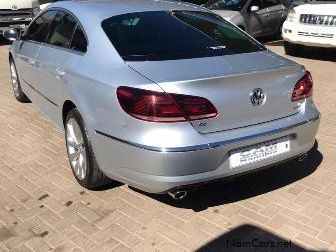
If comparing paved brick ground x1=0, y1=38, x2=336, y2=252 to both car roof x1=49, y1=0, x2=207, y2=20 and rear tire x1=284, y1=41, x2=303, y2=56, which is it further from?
rear tire x1=284, y1=41, x2=303, y2=56

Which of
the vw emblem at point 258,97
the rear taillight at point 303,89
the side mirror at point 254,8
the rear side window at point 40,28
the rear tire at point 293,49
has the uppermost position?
the rear side window at point 40,28

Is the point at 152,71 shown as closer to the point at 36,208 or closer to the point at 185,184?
the point at 185,184

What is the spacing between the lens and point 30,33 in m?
5.52

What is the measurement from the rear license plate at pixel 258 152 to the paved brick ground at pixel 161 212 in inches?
19.2

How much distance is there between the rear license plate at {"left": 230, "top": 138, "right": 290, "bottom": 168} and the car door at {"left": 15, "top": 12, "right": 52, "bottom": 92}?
275 centimetres

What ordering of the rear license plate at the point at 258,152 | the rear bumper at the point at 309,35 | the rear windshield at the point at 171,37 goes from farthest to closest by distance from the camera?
the rear bumper at the point at 309,35 < the rear windshield at the point at 171,37 < the rear license plate at the point at 258,152

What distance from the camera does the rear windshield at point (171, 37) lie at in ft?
11.6

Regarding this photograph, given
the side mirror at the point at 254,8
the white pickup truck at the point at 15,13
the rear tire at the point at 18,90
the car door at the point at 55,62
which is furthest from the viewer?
the white pickup truck at the point at 15,13

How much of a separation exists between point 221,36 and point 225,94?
1.03m

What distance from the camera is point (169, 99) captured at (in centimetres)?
301

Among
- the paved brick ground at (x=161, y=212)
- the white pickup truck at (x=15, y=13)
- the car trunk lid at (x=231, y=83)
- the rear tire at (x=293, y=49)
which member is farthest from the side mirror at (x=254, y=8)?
the car trunk lid at (x=231, y=83)

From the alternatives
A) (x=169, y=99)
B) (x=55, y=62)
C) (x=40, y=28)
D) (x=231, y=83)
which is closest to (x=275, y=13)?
(x=40, y=28)

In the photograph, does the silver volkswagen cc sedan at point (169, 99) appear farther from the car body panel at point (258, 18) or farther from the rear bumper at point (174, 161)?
the car body panel at point (258, 18)

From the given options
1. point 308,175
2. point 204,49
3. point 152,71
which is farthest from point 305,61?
point 152,71
